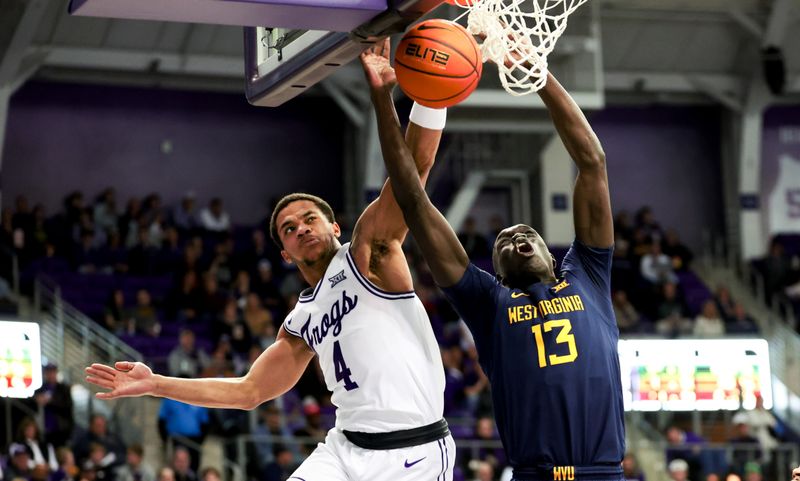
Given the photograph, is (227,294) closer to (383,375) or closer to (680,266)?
(680,266)

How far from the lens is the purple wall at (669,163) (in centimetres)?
2645

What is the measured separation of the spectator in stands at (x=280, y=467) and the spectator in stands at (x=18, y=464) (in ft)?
8.68

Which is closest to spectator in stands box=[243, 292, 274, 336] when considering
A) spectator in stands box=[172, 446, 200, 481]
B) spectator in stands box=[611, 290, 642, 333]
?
spectator in stands box=[172, 446, 200, 481]

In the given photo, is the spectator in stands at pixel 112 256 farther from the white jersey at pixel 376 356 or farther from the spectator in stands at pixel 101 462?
the white jersey at pixel 376 356

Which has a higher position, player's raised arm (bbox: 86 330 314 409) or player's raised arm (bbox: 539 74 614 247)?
player's raised arm (bbox: 539 74 614 247)

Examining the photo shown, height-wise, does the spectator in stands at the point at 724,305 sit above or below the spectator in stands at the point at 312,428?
above

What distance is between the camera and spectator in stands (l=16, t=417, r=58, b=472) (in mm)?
13727

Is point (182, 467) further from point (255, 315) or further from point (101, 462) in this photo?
point (255, 315)

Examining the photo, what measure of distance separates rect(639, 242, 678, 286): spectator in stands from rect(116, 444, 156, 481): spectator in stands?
10.9 metres

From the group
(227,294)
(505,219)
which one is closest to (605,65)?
(505,219)

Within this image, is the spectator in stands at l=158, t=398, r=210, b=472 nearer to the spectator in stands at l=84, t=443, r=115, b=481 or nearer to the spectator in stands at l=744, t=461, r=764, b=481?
the spectator in stands at l=84, t=443, r=115, b=481

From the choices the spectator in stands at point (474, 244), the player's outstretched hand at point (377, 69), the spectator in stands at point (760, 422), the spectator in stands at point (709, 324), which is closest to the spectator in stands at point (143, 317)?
the spectator in stands at point (474, 244)

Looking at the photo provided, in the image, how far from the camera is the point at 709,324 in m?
20.2

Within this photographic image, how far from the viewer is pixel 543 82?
5.40 meters
